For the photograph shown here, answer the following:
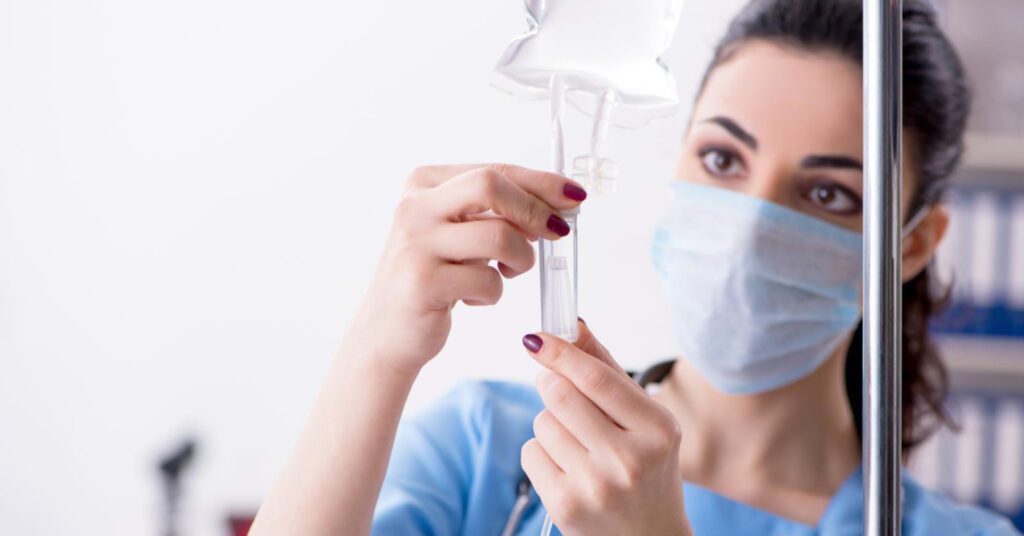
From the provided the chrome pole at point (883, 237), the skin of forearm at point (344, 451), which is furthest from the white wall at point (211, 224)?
the chrome pole at point (883, 237)

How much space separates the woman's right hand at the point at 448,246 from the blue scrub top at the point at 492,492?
0.35 metres

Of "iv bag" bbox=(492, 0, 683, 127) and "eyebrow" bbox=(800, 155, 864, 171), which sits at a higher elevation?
"iv bag" bbox=(492, 0, 683, 127)

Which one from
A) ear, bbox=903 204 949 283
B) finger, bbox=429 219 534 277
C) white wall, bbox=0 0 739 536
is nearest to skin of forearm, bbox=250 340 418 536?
finger, bbox=429 219 534 277

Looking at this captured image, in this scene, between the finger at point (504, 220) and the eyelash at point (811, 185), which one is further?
the eyelash at point (811, 185)

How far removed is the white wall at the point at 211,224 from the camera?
1775mm

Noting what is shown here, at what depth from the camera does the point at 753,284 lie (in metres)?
1.05

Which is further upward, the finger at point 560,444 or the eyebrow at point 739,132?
the eyebrow at point 739,132

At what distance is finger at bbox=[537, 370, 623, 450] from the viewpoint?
25.0 inches

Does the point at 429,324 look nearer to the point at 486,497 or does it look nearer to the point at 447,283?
the point at 447,283

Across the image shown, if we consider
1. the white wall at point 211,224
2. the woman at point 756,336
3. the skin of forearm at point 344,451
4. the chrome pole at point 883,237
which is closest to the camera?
A: the chrome pole at point 883,237

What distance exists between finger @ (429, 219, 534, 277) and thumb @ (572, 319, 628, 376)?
0.06 meters

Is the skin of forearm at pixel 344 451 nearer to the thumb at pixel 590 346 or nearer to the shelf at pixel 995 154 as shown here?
the thumb at pixel 590 346

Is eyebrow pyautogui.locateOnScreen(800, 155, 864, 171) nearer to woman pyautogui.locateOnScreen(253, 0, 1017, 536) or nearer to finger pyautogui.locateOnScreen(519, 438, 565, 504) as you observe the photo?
woman pyautogui.locateOnScreen(253, 0, 1017, 536)

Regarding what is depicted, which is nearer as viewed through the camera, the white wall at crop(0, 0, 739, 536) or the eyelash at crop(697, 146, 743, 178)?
the eyelash at crop(697, 146, 743, 178)
